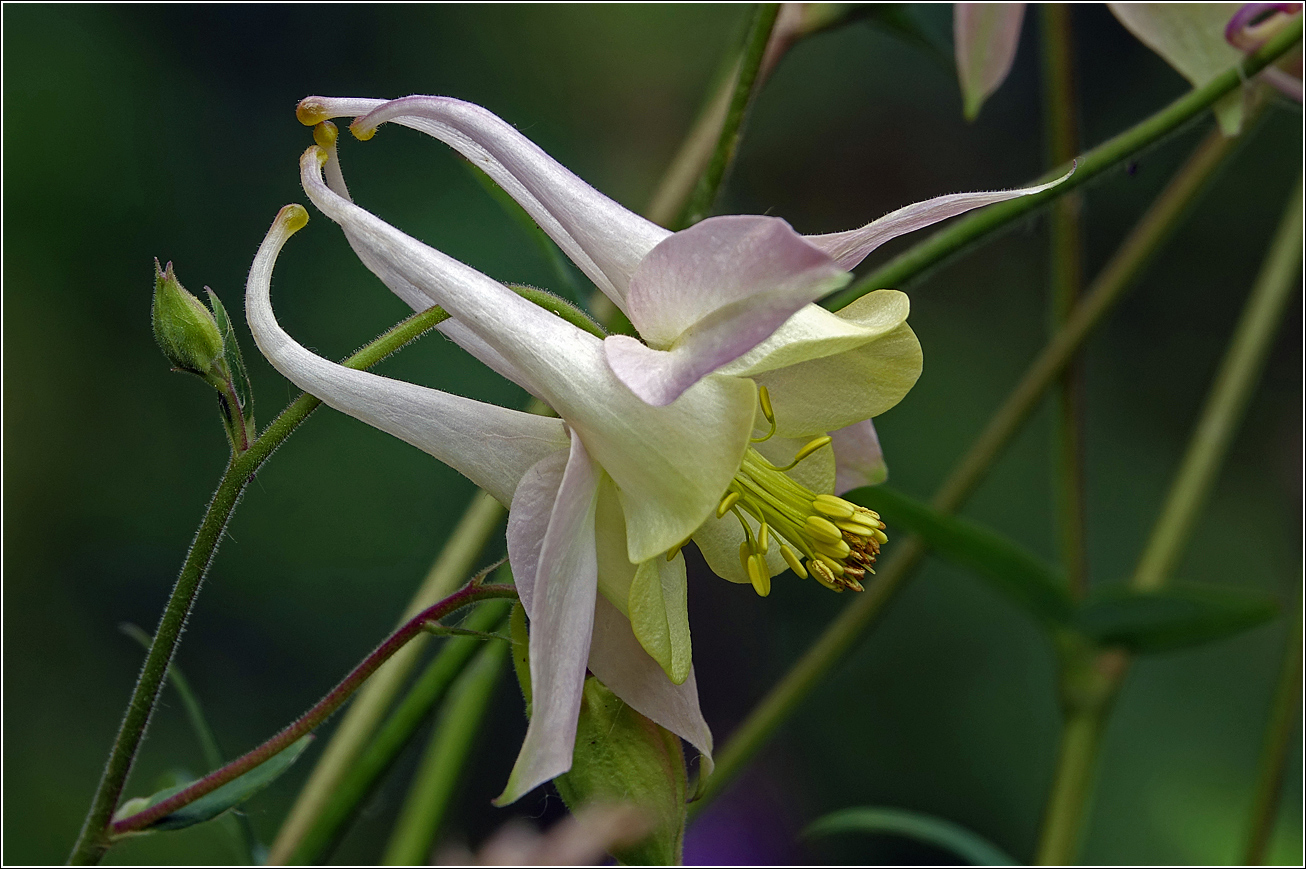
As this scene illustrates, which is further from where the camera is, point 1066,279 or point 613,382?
point 1066,279

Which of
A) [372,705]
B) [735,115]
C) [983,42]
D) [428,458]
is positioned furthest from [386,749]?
[428,458]

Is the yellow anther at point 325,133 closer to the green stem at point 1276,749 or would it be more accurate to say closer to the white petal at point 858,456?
the white petal at point 858,456

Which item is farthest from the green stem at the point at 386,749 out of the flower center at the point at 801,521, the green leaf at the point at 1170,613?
the green leaf at the point at 1170,613

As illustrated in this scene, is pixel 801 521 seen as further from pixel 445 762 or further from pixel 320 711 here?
pixel 445 762

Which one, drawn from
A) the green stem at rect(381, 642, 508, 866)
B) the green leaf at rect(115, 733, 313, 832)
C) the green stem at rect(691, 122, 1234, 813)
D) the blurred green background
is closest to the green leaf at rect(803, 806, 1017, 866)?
the green stem at rect(691, 122, 1234, 813)

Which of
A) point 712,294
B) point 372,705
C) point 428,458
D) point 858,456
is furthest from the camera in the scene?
point 428,458

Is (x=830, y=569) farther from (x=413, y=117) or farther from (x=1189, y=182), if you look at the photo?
(x=1189, y=182)
